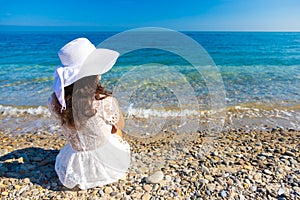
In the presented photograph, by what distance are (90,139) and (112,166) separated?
424 mm

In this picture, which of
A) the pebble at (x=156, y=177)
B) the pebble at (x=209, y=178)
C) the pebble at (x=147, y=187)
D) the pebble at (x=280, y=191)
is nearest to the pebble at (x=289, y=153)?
the pebble at (x=280, y=191)

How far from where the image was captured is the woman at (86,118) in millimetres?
2246

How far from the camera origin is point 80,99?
7.63 ft

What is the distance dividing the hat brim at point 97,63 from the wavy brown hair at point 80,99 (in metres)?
0.10

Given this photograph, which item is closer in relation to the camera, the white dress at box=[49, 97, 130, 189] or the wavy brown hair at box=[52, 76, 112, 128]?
the wavy brown hair at box=[52, 76, 112, 128]

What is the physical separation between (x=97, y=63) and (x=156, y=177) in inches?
57.6

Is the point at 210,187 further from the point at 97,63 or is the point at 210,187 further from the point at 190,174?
the point at 97,63

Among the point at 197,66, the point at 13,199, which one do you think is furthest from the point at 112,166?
the point at 197,66

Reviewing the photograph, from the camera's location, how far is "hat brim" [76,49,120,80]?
7.21 ft

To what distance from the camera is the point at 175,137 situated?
4445 millimetres

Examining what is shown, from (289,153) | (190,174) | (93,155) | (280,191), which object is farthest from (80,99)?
(289,153)

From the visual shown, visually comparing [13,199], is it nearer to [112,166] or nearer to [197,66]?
[112,166]

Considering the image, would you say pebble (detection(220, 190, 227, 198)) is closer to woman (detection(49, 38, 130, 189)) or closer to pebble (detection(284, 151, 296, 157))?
woman (detection(49, 38, 130, 189))

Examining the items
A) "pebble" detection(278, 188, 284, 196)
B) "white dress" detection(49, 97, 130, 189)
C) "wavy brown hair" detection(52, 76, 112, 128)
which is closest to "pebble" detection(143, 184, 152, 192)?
"white dress" detection(49, 97, 130, 189)
